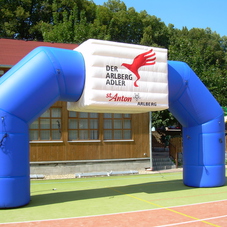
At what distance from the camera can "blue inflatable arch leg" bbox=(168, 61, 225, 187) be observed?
1116 centimetres

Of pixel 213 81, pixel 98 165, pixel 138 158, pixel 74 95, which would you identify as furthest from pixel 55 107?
pixel 213 81

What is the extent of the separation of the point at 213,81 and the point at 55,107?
507 inches

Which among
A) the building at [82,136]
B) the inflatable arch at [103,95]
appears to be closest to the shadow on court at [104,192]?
the inflatable arch at [103,95]

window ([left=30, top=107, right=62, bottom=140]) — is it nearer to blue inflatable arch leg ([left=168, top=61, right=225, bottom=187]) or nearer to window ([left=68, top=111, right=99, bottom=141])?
window ([left=68, top=111, right=99, bottom=141])

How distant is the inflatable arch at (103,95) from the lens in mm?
8773

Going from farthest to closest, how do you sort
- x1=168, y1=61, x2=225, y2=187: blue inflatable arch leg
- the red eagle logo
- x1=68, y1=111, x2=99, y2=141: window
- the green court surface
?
1. x1=68, y1=111, x2=99, y2=141: window
2. x1=168, y1=61, x2=225, y2=187: blue inflatable arch leg
3. the red eagle logo
4. the green court surface

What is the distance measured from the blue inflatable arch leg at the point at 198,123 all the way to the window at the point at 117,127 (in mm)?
5628

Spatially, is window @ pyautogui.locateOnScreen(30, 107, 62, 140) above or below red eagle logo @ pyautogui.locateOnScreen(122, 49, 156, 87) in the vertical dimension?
below

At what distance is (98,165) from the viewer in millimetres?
16375

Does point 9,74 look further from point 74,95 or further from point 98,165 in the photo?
point 98,165

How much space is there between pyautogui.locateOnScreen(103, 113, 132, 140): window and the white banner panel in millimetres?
6341

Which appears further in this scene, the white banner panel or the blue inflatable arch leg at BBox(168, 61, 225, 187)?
the blue inflatable arch leg at BBox(168, 61, 225, 187)

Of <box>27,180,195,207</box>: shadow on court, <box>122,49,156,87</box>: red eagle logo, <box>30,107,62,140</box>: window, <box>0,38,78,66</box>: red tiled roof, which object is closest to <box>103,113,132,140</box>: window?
<box>30,107,62,140</box>: window

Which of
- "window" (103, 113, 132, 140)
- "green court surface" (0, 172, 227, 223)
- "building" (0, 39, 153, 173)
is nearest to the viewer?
"green court surface" (0, 172, 227, 223)
